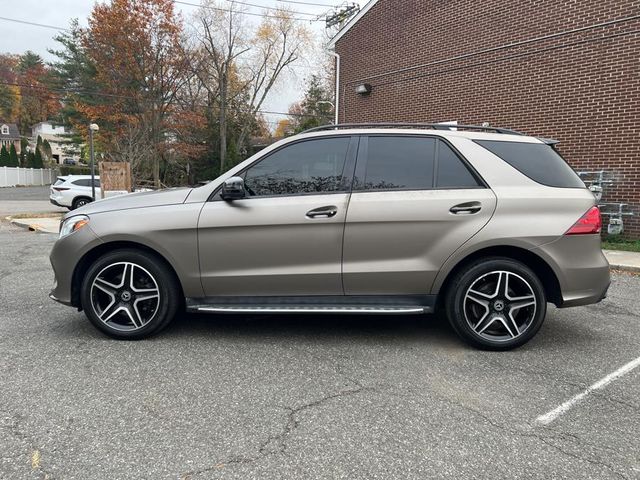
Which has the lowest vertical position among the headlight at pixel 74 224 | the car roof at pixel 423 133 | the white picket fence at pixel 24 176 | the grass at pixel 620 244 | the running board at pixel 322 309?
the grass at pixel 620 244

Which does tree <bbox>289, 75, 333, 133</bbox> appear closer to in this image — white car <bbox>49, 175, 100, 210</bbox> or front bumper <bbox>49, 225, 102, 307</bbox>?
white car <bbox>49, 175, 100, 210</bbox>

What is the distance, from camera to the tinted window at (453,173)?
12.7 feet

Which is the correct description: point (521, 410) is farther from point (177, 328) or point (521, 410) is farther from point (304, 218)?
point (177, 328)

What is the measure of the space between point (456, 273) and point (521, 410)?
4.03 feet

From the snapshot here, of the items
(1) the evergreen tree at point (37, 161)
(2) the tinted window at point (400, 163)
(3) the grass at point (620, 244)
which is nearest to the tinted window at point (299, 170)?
(2) the tinted window at point (400, 163)

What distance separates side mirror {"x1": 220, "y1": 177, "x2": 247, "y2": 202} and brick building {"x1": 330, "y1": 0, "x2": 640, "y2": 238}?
8636 mm

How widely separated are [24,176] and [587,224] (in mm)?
55090

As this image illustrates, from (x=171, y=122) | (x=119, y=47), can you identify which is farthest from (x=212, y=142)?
(x=119, y=47)

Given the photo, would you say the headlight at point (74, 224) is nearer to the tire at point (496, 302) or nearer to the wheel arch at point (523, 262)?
the wheel arch at point (523, 262)

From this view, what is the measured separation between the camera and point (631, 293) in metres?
6.02

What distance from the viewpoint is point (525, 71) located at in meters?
10.7

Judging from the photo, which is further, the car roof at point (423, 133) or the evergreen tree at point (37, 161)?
the evergreen tree at point (37, 161)

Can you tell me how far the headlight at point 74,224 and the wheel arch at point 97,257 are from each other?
9.0 inches

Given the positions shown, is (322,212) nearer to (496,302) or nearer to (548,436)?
(496,302)
